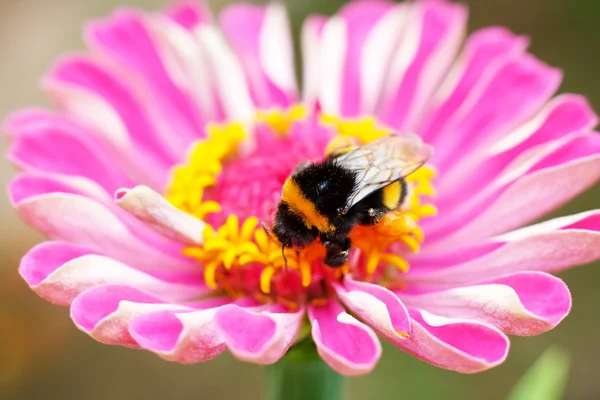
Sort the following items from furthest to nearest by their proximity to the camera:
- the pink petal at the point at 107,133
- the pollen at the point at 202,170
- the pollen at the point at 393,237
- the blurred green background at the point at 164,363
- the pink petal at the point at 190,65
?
the blurred green background at the point at 164,363
the pink petal at the point at 190,65
the pink petal at the point at 107,133
the pollen at the point at 202,170
the pollen at the point at 393,237

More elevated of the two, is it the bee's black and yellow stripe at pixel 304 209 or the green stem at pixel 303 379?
the bee's black and yellow stripe at pixel 304 209

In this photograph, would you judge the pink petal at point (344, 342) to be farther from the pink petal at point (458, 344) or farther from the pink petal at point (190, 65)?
the pink petal at point (190, 65)

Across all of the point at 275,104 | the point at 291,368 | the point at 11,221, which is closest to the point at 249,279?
the point at 291,368

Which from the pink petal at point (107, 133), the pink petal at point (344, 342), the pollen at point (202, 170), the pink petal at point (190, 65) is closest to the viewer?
the pink petal at point (344, 342)

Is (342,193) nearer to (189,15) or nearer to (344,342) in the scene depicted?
(344,342)

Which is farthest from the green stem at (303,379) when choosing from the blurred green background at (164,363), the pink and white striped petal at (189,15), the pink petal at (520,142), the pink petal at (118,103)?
the blurred green background at (164,363)

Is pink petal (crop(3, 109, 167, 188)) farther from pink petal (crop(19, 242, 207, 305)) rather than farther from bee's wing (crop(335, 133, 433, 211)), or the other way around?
bee's wing (crop(335, 133, 433, 211))

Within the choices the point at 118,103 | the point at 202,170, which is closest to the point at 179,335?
the point at 202,170
